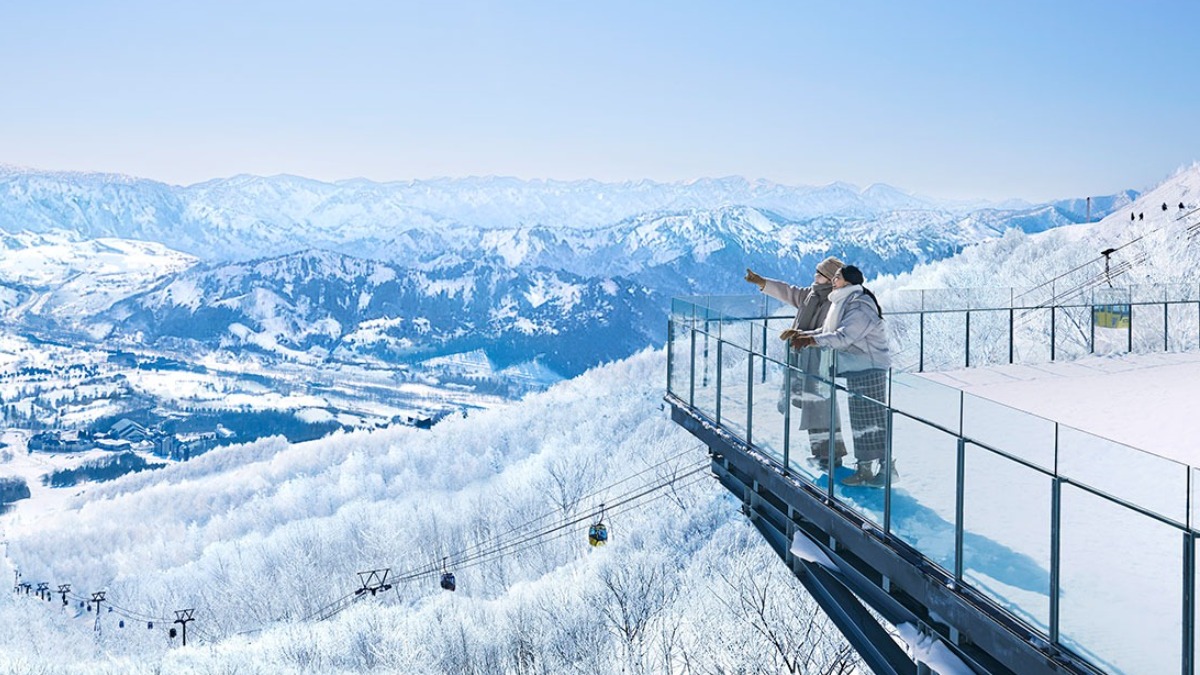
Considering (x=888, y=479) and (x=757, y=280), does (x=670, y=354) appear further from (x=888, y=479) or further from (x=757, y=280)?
(x=888, y=479)

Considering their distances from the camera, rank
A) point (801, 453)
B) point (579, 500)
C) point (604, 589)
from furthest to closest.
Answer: point (579, 500)
point (604, 589)
point (801, 453)

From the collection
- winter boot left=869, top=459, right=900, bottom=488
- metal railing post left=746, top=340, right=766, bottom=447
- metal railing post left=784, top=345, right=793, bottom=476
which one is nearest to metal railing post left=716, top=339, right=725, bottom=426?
metal railing post left=746, top=340, right=766, bottom=447

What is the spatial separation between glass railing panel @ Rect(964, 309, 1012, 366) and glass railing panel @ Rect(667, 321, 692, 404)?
11.1 metres

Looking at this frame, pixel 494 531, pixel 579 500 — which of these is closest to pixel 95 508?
pixel 494 531

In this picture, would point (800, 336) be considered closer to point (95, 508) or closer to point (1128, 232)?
point (1128, 232)

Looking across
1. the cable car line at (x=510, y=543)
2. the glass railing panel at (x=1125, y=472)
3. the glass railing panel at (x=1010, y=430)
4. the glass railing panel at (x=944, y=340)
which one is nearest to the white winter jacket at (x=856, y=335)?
the glass railing panel at (x=1010, y=430)

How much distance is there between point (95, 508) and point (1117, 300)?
178 m

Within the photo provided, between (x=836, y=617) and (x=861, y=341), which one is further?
(x=836, y=617)

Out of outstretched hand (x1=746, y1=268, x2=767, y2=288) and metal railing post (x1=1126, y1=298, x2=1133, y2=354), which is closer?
outstretched hand (x1=746, y1=268, x2=767, y2=288)

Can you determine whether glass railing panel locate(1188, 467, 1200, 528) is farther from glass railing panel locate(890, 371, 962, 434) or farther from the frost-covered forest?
the frost-covered forest

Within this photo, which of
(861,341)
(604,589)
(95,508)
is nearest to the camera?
(861,341)

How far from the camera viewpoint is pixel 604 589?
2235 inches

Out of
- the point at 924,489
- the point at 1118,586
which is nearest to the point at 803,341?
the point at 924,489

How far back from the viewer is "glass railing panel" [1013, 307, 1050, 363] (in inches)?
961
